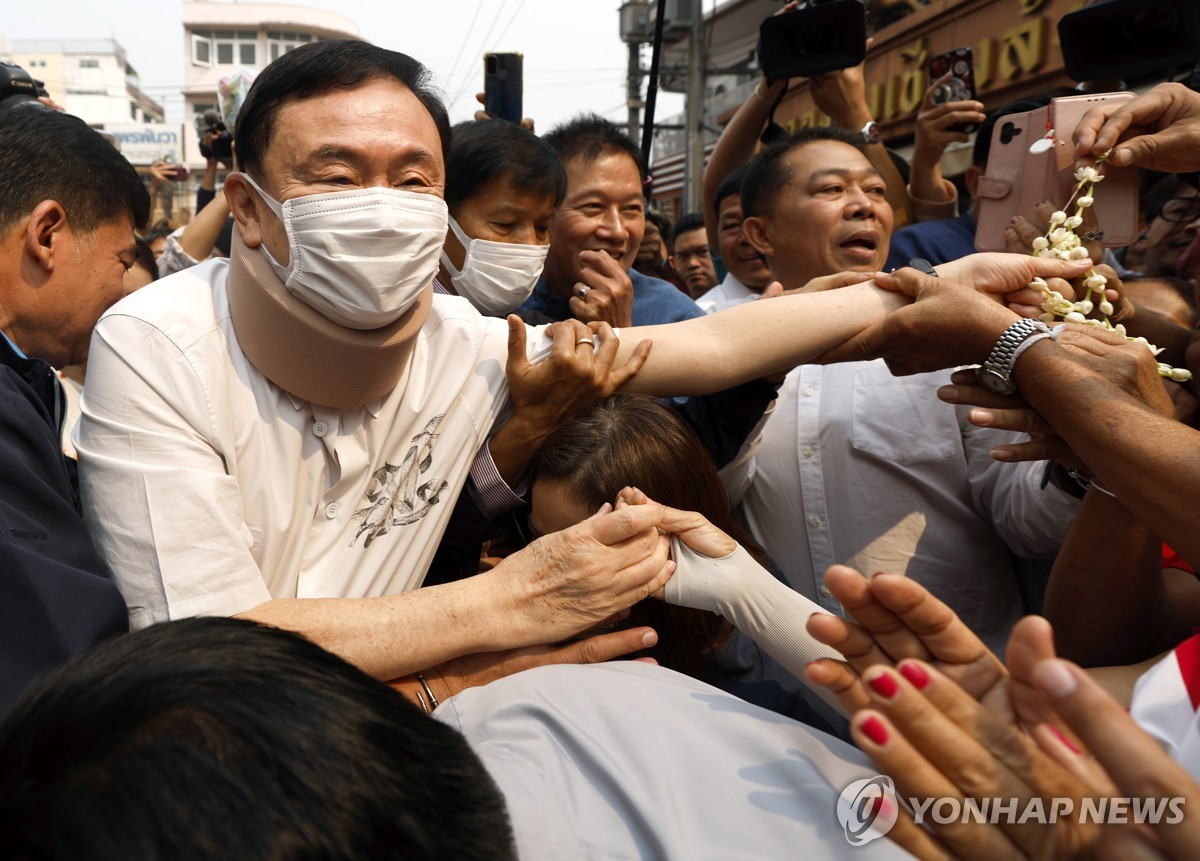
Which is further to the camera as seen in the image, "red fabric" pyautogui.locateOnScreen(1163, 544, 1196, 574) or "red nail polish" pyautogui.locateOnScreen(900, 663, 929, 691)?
"red fabric" pyautogui.locateOnScreen(1163, 544, 1196, 574)

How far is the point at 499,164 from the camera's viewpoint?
2.79 meters

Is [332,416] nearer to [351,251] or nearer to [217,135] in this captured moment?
[351,251]

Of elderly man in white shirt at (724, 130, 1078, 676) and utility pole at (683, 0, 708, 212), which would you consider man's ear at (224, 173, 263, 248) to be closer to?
elderly man in white shirt at (724, 130, 1078, 676)

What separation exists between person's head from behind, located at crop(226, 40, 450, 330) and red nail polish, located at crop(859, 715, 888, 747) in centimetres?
124

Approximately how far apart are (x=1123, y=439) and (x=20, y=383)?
2056mm

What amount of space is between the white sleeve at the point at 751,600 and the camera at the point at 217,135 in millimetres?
4127

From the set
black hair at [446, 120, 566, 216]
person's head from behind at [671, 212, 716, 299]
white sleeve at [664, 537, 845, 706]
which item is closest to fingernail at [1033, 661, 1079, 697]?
white sleeve at [664, 537, 845, 706]

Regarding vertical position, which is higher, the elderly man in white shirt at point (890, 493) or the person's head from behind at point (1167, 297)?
the person's head from behind at point (1167, 297)

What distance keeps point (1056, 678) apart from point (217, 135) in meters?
5.09

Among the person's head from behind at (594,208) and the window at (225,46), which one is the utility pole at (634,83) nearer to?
the person's head from behind at (594,208)

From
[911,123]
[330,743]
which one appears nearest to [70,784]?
[330,743]

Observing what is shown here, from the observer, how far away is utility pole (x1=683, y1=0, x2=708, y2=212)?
49.4 feet

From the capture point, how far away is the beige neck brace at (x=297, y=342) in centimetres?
185

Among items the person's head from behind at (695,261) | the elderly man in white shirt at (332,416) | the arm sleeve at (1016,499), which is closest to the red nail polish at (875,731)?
the elderly man in white shirt at (332,416)
